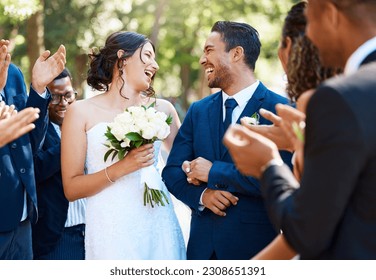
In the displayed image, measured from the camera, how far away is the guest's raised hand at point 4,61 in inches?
184

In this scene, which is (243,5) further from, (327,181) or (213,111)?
(327,181)

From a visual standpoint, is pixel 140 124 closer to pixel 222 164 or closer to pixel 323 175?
pixel 222 164

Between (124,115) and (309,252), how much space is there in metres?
2.84

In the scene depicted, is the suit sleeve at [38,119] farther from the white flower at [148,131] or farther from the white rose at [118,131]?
the white flower at [148,131]

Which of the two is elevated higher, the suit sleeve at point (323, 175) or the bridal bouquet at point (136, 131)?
the suit sleeve at point (323, 175)

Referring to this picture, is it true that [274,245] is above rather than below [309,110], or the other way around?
below

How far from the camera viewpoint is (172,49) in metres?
31.3

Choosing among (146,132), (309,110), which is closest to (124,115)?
(146,132)

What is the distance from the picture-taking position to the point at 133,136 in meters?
4.99

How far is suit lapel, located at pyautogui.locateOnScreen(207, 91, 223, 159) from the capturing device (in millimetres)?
5000

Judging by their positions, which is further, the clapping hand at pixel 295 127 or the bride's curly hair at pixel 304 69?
the bride's curly hair at pixel 304 69

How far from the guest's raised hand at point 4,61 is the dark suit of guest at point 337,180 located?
281cm

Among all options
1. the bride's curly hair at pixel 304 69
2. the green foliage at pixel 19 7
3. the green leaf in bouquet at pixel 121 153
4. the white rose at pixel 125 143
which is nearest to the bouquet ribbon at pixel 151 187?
the green leaf in bouquet at pixel 121 153

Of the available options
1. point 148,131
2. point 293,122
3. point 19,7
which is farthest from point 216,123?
point 19,7
